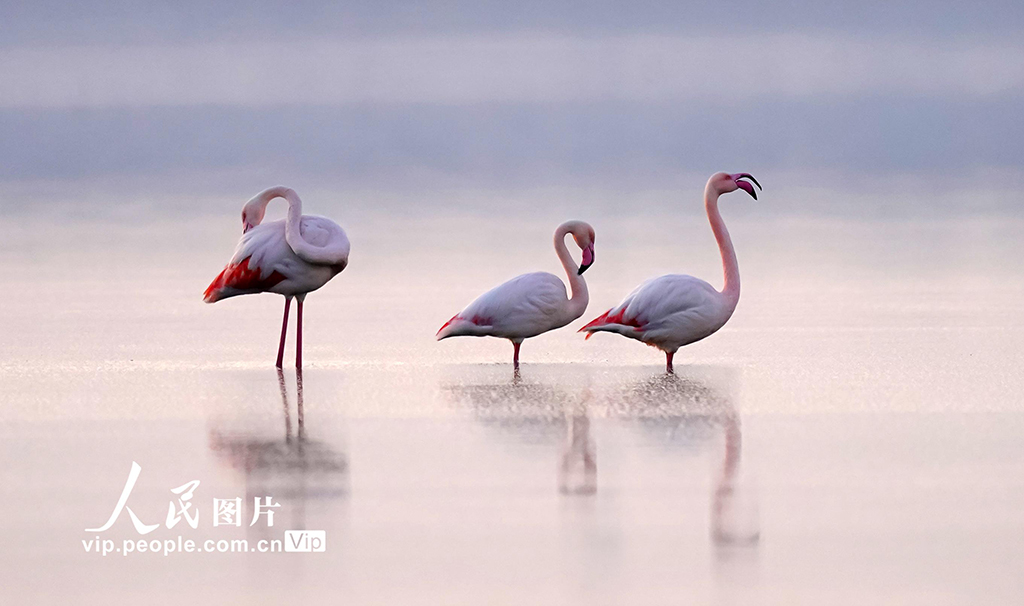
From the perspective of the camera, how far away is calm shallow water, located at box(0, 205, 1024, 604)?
407 cm

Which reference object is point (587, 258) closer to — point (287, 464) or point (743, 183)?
point (743, 183)

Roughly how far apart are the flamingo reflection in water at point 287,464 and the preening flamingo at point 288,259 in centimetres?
206

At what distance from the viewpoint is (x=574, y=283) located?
8.69 metres

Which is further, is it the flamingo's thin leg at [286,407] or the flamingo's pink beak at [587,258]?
the flamingo's pink beak at [587,258]

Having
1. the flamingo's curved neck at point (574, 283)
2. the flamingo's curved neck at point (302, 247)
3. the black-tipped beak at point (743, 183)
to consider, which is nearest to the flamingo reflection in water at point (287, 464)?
the flamingo's curved neck at point (302, 247)

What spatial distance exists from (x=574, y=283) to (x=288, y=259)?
1.72 meters

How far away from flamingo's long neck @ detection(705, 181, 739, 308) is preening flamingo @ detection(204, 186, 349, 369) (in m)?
2.27

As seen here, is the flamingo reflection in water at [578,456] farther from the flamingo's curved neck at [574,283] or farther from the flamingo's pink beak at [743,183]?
the flamingo's pink beak at [743,183]

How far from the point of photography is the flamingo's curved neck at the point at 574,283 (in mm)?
8602

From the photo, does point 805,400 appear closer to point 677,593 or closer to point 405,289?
point 677,593

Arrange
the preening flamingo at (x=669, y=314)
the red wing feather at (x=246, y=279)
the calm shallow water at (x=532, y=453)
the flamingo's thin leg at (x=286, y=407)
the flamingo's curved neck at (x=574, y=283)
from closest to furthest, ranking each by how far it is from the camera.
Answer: the calm shallow water at (x=532, y=453) → the flamingo's thin leg at (x=286, y=407) → the preening flamingo at (x=669, y=314) → the red wing feather at (x=246, y=279) → the flamingo's curved neck at (x=574, y=283)
